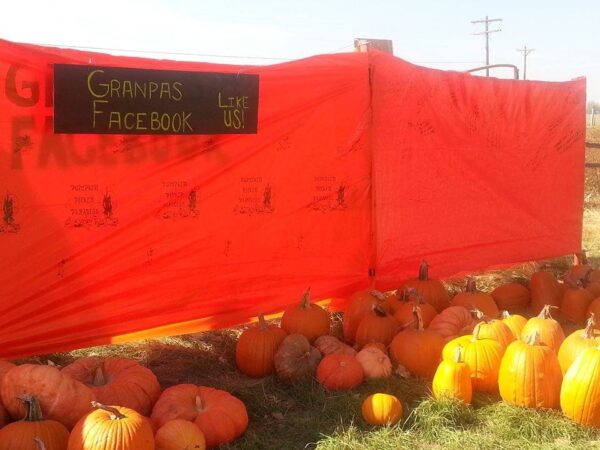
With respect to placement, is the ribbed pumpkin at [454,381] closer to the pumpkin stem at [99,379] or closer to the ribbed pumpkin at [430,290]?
the ribbed pumpkin at [430,290]

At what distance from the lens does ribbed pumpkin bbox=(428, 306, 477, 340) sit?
17.6 ft

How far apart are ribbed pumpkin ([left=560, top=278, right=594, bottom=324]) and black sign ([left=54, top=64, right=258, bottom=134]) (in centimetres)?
339

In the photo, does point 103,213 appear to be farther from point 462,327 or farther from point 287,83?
point 462,327

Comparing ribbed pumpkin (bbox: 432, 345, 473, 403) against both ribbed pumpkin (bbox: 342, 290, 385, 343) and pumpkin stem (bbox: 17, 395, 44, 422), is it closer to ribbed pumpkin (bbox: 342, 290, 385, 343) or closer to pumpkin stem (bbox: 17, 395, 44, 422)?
ribbed pumpkin (bbox: 342, 290, 385, 343)

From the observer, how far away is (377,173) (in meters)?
6.62

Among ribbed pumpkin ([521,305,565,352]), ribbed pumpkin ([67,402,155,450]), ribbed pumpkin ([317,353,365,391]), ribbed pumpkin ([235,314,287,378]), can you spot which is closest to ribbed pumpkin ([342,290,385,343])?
ribbed pumpkin ([235,314,287,378])

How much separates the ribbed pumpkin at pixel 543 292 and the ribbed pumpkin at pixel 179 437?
4.26 metres

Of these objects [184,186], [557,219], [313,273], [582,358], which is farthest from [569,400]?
[557,219]

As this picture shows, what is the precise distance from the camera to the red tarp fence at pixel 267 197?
4863 mm

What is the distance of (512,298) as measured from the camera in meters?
6.97

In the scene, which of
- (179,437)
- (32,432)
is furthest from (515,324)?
(32,432)

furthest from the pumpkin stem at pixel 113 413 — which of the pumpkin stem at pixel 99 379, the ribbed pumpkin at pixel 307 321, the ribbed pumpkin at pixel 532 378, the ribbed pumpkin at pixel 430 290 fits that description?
the ribbed pumpkin at pixel 430 290

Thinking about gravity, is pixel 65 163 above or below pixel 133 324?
above

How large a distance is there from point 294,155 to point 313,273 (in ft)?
3.63
